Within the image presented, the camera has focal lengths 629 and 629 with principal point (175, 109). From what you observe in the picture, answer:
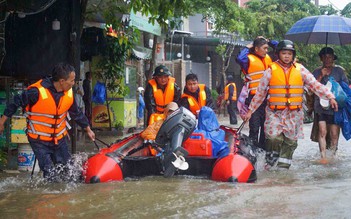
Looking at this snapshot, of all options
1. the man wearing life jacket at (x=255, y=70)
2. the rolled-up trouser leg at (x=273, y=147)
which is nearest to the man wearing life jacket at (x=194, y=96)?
the man wearing life jacket at (x=255, y=70)

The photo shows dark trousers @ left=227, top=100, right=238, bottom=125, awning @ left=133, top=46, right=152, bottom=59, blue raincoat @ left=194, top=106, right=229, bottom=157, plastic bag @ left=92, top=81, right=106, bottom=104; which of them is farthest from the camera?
dark trousers @ left=227, top=100, right=238, bottom=125

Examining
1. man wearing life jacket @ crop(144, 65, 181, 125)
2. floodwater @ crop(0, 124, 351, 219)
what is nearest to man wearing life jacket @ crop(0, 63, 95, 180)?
floodwater @ crop(0, 124, 351, 219)

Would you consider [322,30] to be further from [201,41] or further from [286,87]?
[201,41]

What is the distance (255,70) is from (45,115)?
12.2 feet

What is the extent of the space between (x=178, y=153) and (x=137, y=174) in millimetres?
1153

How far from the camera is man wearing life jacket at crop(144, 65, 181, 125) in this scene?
10148 mm

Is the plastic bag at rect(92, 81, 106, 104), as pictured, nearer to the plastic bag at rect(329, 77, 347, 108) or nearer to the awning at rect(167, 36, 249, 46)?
the plastic bag at rect(329, 77, 347, 108)

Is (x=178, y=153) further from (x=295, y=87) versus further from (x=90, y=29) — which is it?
(x=90, y=29)

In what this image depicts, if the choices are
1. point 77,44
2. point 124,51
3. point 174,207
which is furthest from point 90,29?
point 174,207

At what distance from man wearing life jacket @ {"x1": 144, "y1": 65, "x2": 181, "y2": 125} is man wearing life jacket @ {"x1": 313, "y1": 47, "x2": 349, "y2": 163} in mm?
2333

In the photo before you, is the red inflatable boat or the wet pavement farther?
the red inflatable boat

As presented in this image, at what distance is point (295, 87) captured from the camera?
29.1ft

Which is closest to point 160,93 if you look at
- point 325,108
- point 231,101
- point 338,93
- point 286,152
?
point 286,152

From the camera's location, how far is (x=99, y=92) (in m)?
15.8
